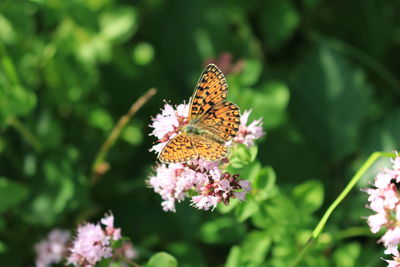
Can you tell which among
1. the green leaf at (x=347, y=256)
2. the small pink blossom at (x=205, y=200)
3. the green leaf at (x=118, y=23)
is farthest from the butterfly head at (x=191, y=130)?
the green leaf at (x=118, y=23)

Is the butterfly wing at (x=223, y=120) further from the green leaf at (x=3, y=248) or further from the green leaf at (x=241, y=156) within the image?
the green leaf at (x=3, y=248)

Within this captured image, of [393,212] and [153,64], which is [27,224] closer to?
[153,64]

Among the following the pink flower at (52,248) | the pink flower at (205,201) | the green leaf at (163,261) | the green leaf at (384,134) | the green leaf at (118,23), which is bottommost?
the green leaf at (163,261)

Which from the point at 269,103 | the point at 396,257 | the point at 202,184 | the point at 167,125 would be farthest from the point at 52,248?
the point at 396,257

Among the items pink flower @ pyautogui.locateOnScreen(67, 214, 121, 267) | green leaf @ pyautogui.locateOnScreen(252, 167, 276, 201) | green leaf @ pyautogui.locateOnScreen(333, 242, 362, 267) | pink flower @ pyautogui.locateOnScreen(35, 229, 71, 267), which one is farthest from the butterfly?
pink flower @ pyautogui.locateOnScreen(35, 229, 71, 267)

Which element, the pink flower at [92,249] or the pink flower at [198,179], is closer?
the pink flower at [198,179]
